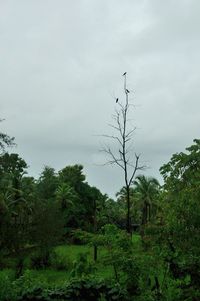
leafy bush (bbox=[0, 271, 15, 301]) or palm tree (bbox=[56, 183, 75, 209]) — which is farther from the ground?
palm tree (bbox=[56, 183, 75, 209])

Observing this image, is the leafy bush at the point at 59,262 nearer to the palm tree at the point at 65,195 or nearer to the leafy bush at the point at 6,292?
the leafy bush at the point at 6,292

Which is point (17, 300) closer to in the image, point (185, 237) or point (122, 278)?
point (122, 278)

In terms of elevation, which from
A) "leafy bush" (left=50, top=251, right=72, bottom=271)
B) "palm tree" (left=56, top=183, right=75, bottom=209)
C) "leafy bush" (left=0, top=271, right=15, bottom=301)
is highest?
"palm tree" (left=56, top=183, right=75, bottom=209)

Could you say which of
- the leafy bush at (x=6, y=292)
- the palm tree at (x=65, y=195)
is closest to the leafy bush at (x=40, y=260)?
the leafy bush at (x=6, y=292)

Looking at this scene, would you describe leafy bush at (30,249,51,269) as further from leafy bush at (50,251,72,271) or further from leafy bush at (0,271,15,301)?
leafy bush at (0,271,15,301)

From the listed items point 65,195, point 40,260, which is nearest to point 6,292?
point 40,260

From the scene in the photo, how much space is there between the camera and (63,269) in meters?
36.5

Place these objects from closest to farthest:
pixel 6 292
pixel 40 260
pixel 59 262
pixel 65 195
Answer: pixel 6 292, pixel 59 262, pixel 40 260, pixel 65 195

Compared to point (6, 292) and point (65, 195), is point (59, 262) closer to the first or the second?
point (6, 292)

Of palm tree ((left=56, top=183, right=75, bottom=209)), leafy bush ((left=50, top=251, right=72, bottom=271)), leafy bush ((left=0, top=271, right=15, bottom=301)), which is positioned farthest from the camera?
palm tree ((left=56, top=183, right=75, bottom=209))

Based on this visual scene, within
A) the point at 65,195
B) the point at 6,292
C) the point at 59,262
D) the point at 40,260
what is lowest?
the point at 6,292

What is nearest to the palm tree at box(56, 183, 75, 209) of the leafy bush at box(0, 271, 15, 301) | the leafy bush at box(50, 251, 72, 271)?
Answer: the leafy bush at box(50, 251, 72, 271)

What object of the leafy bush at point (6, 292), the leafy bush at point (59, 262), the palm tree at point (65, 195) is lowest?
the leafy bush at point (6, 292)

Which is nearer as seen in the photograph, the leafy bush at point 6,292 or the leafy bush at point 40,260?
the leafy bush at point 6,292
